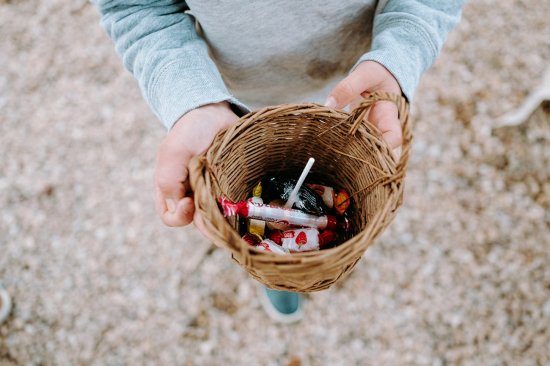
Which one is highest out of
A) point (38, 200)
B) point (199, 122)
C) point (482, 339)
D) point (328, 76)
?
point (199, 122)

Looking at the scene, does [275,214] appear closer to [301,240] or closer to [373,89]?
[301,240]

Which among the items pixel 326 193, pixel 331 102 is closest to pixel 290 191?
pixel 326 193

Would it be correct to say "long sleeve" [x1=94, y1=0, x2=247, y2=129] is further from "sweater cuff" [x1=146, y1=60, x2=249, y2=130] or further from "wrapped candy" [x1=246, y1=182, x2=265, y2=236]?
"wrapped candy" [x1=246, y1=182, x2=265, y2=236]

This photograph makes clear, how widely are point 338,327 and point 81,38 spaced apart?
195cm

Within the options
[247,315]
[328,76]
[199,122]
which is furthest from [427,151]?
[199,122]

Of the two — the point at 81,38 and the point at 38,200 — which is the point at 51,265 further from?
the point at 81,38

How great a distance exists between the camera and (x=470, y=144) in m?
1.96

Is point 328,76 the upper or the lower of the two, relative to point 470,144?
upper

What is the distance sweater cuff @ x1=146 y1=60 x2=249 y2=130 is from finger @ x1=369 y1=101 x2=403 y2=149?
31cm

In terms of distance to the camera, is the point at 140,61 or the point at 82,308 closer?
the point at 140,61

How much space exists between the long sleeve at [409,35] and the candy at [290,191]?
1.02 ft

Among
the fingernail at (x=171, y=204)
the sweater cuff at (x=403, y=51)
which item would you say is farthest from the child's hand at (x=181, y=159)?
the sweater cuff at (x=403, y=51)

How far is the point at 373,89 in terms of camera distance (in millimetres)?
947

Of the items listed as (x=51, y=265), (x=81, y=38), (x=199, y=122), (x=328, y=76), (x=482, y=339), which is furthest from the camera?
(x=81, y=38)
